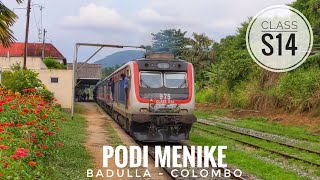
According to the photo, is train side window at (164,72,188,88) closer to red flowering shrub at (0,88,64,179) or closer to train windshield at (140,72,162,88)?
train windshield at (140,72,162,88)

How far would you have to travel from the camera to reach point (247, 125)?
2398cm

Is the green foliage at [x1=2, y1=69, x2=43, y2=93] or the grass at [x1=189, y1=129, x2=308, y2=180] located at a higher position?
the green foliage at [x1=2, y1=69, x2=43, y2=93]

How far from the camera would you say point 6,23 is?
10.9 m

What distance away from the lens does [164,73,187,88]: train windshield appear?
15461 mm

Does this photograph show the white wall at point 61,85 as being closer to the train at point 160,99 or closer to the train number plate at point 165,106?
the train at point 160,99

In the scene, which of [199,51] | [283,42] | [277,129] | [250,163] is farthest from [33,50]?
[250,163]

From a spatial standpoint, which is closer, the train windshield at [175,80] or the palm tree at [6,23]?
the palm tree at [6,23]

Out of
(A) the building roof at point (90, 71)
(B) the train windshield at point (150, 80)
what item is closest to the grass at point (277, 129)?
(B) the train windshield at point (150, 80)

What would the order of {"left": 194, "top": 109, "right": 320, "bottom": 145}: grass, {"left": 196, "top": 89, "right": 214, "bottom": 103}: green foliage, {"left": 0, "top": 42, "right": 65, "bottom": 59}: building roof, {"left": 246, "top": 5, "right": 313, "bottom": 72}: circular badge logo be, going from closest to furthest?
{"left": 194, "top": 109, "right": 320, "bottom": 145}: grass, {"left": 246, "top": 5, "right": 313, "bottom": 72}: circular badge logo, {"left": 196, "top": 89, "right": 214, "bottom": 103}: green foliage, {"left": 0, "top": 42, "right": 65, "bottom": 59}: building roof

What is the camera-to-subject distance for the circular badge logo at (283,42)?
30.0 meters

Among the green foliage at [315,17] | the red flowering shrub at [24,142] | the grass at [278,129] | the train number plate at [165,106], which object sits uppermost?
the green foliage at [315,17]

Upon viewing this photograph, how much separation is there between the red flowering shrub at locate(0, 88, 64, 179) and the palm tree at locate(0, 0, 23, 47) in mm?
1641

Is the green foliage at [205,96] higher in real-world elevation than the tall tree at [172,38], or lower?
lower

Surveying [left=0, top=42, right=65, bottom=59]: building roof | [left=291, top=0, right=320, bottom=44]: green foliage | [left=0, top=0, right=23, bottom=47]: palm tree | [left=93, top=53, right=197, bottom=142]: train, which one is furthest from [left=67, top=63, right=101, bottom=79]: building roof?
[left=0, top=0, right=23, bottom=47]: palm tree
